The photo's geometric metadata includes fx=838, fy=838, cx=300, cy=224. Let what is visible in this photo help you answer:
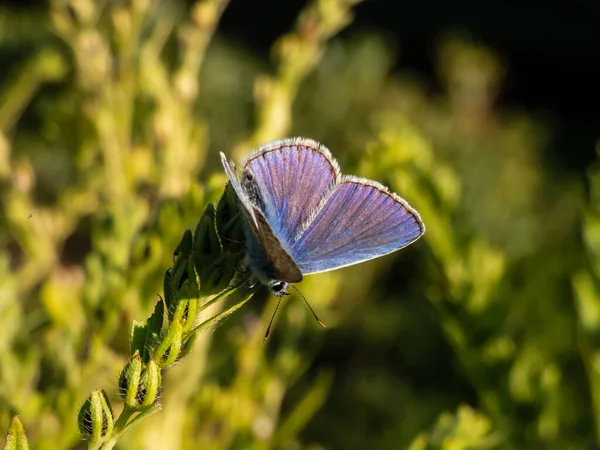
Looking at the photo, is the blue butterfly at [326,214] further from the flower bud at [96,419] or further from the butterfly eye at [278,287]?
the flower bud at [96,419]

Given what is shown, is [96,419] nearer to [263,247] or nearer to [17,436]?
[17,436]

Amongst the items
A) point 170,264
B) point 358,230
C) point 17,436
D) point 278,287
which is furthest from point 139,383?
point 170,264

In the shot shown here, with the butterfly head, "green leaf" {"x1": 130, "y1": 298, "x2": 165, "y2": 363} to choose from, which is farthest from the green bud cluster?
the butterfly head

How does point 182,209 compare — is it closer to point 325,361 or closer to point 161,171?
point 161,171

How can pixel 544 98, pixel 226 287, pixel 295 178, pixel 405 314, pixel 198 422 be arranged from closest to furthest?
pixel 226 287 < pixel 295 178 < pixel 198 422 < pixel 405 314 < pixel 544 98

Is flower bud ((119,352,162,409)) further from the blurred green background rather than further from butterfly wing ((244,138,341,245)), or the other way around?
butterfly wing ((244,138,341,245))

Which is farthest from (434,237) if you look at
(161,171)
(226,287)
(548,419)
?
(226,287)
